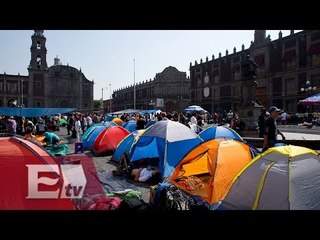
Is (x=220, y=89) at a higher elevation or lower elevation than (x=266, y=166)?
higher

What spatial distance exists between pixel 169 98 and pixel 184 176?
6126cm

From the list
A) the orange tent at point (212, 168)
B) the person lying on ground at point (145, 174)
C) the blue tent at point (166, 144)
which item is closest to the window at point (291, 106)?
the blue tent at point (166, 144)

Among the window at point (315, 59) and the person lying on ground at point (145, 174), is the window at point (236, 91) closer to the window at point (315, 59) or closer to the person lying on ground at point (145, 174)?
the window at point (315, 59)

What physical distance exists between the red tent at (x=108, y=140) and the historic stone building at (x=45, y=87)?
58.3 m

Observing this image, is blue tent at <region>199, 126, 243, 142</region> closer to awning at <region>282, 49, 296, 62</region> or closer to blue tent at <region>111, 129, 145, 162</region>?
blue tent at <region>111, 129, 145, 162</region>

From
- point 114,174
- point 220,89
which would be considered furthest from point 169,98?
point 114,174

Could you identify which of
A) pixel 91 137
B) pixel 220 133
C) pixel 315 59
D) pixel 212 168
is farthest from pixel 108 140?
pixel 315 59

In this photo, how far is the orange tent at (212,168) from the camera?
6.04m

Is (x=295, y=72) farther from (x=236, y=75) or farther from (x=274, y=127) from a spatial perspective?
(x=274, y=127)

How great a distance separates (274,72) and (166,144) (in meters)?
36.9
